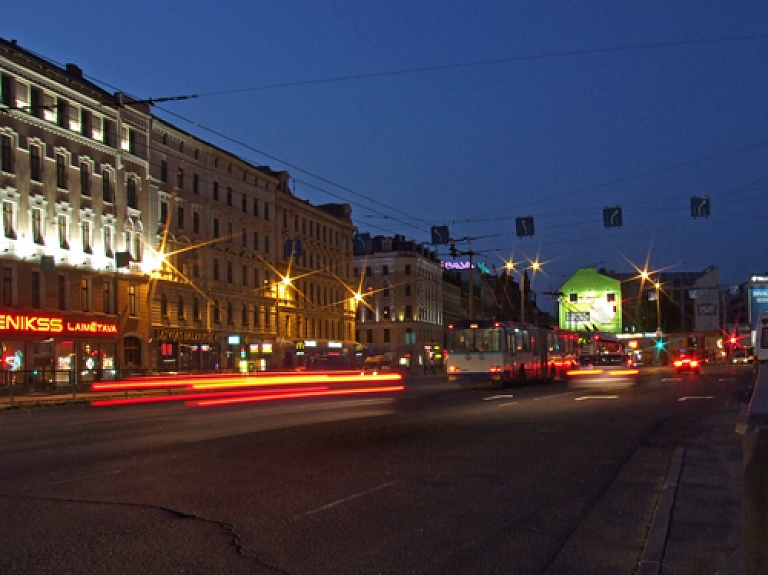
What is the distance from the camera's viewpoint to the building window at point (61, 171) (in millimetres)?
48625

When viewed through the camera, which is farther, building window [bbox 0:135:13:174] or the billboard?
the billboard

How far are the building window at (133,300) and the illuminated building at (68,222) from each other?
0.07m

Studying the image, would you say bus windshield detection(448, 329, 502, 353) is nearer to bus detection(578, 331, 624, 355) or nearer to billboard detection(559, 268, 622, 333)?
bus detection(578, 331, 624, 355)

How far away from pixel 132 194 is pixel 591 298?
71802mm

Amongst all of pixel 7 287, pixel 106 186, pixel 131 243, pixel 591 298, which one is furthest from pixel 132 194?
pixel 591 298

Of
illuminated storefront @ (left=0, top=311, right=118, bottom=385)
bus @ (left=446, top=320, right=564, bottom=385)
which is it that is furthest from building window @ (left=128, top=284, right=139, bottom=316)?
bus @ (left=446, top=320, right=564, bottom=385)

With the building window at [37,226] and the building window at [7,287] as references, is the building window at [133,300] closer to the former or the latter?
the building window at [37,226]

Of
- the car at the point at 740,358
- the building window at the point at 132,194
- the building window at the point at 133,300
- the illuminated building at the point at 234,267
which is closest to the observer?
the building window at the point at 133,300

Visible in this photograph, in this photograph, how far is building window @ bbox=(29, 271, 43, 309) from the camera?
153 feet

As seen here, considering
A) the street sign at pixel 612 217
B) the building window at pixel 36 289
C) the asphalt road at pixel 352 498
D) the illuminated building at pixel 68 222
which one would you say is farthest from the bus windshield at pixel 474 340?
the building window at pixel 36 289

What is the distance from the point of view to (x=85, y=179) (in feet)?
167

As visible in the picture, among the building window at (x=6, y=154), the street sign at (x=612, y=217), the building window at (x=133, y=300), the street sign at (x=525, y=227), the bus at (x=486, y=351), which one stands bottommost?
the bus at (x=486, y=351)

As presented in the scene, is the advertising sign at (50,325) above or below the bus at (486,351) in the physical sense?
above

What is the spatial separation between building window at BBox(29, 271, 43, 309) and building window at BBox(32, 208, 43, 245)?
171 centimetres
